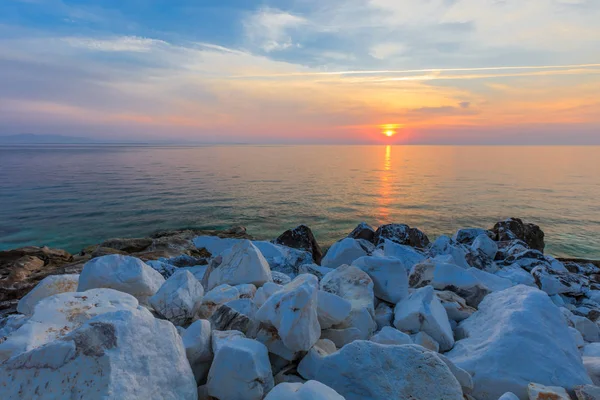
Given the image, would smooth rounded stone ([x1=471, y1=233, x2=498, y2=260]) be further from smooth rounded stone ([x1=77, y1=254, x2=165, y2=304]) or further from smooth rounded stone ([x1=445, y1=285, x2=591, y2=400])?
smooth rounded stone ([x1=77, y1=254, x2=165, y2=304])

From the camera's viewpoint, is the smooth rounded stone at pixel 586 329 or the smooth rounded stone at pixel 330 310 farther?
the smooth rounded stone at pixel 586 329

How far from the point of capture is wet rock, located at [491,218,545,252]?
13.4m

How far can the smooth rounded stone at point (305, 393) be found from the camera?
2467mm

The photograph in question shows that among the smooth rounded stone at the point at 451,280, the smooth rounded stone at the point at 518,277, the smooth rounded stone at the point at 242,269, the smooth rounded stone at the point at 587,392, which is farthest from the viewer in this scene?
the smooth rounded stone at the point at 518,277

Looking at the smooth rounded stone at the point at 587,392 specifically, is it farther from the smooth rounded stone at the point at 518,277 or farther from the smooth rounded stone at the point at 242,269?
the smooth rounded stone at the point at 518,277

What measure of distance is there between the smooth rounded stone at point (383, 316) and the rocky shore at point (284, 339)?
32mm

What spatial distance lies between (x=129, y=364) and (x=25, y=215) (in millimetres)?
25365

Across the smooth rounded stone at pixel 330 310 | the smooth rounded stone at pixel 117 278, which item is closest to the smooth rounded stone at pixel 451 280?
the smooth rounded stone at pixel 330 310

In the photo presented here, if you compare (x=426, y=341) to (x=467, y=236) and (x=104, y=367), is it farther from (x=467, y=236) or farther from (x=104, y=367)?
(x=467, y=236)

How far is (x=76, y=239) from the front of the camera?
59.1ft

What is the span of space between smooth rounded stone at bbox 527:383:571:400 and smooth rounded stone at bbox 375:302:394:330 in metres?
1.73

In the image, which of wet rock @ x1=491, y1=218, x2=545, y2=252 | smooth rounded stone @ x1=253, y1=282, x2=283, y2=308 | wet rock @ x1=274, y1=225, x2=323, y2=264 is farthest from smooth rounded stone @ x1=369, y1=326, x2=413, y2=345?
wet rock @ x1=491, y1=218, x2=545, y2=252

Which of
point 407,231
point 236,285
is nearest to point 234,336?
point 236,285

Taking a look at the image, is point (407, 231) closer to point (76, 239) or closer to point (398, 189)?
point (76, 239)
